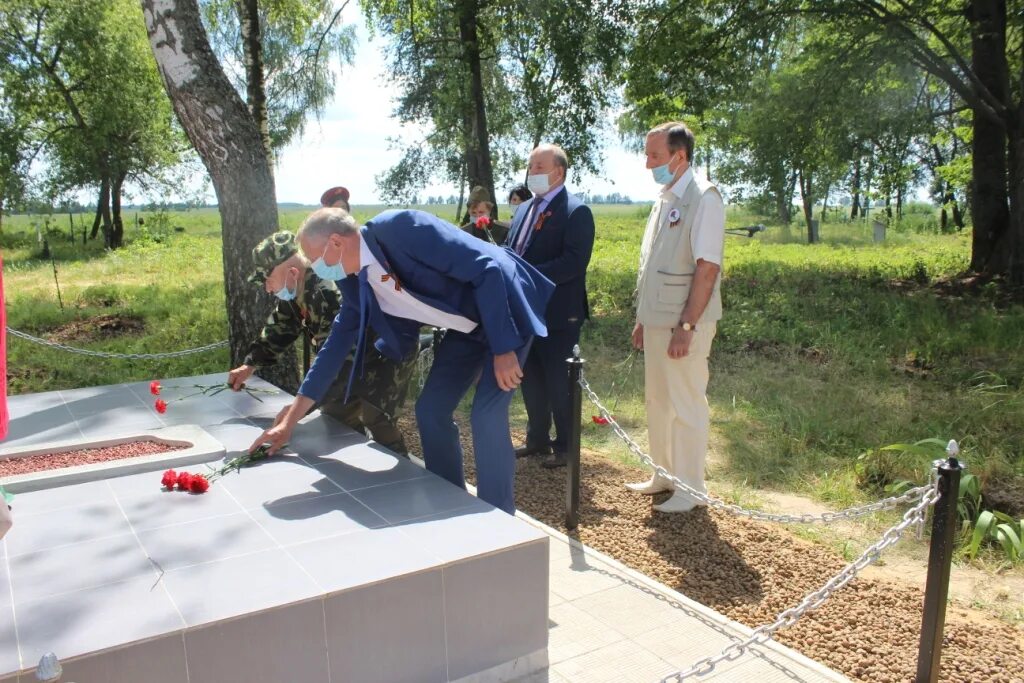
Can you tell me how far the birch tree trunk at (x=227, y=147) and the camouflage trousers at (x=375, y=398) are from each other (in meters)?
2.16

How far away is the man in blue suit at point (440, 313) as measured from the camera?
11.0 feet

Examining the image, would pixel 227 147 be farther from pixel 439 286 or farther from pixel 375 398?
pixel 439 286

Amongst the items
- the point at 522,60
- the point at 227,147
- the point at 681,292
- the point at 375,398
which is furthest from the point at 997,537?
the point at 522,60

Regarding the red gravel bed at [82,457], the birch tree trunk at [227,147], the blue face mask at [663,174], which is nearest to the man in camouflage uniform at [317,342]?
the red gravel bed at [82,457]

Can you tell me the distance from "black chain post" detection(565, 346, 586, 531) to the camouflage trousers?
3.27ft

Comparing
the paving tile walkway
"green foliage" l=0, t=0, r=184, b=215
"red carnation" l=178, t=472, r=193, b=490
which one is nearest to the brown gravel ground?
the paving tile walkway

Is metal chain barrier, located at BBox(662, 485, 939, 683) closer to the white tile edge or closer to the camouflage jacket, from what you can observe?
the white tile edge

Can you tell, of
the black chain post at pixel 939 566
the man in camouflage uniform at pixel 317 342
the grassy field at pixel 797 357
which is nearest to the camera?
the black chain post at pixel 939 566

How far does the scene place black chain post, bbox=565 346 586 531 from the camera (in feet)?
13.9

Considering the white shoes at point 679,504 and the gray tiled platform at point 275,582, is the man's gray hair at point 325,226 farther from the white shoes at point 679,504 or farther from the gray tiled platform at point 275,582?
the white shoes at point 679,504

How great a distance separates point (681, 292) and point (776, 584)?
1532 mm

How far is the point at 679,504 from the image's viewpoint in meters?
4.60

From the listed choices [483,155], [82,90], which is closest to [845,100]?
[483,155]

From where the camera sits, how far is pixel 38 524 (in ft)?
10.3
